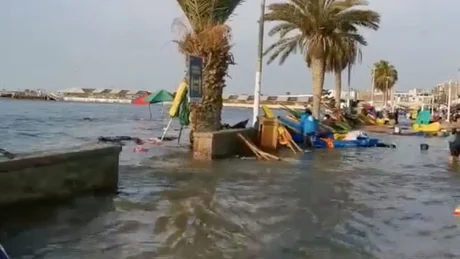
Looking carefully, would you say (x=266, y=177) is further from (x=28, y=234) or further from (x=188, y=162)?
(x=28, y=234)

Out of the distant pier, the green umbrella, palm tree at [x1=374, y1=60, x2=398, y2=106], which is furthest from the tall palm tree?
the distant pier

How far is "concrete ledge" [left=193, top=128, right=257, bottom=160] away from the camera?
18469 mm

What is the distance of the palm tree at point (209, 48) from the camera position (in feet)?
65.9

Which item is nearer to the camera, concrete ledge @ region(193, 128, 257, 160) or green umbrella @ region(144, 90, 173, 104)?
Result: concrete ledge @ region(193, 128, 257, 160)

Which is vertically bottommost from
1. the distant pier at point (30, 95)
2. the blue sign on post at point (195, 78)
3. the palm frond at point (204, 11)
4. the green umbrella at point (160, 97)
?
the distant pier at point (30, 95)

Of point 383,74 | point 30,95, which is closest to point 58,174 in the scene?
point 383,74

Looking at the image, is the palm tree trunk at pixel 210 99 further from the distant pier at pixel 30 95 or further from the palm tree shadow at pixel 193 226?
the distant pier at pixel 30 95

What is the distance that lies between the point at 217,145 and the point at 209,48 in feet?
9.83

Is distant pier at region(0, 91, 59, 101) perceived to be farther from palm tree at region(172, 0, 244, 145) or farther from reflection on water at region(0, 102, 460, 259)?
reflection on water at region(0, 102, 460, 259)

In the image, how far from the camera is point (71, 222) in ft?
30.0

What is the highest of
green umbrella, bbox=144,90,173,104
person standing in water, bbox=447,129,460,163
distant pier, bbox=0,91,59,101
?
green umbrella, bbox=144,90,173,104

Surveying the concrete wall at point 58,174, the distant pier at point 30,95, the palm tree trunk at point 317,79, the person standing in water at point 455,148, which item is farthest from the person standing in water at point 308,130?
the distant pier at point 30,95

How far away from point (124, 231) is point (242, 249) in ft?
5.44

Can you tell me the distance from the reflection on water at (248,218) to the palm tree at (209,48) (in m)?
4.46
